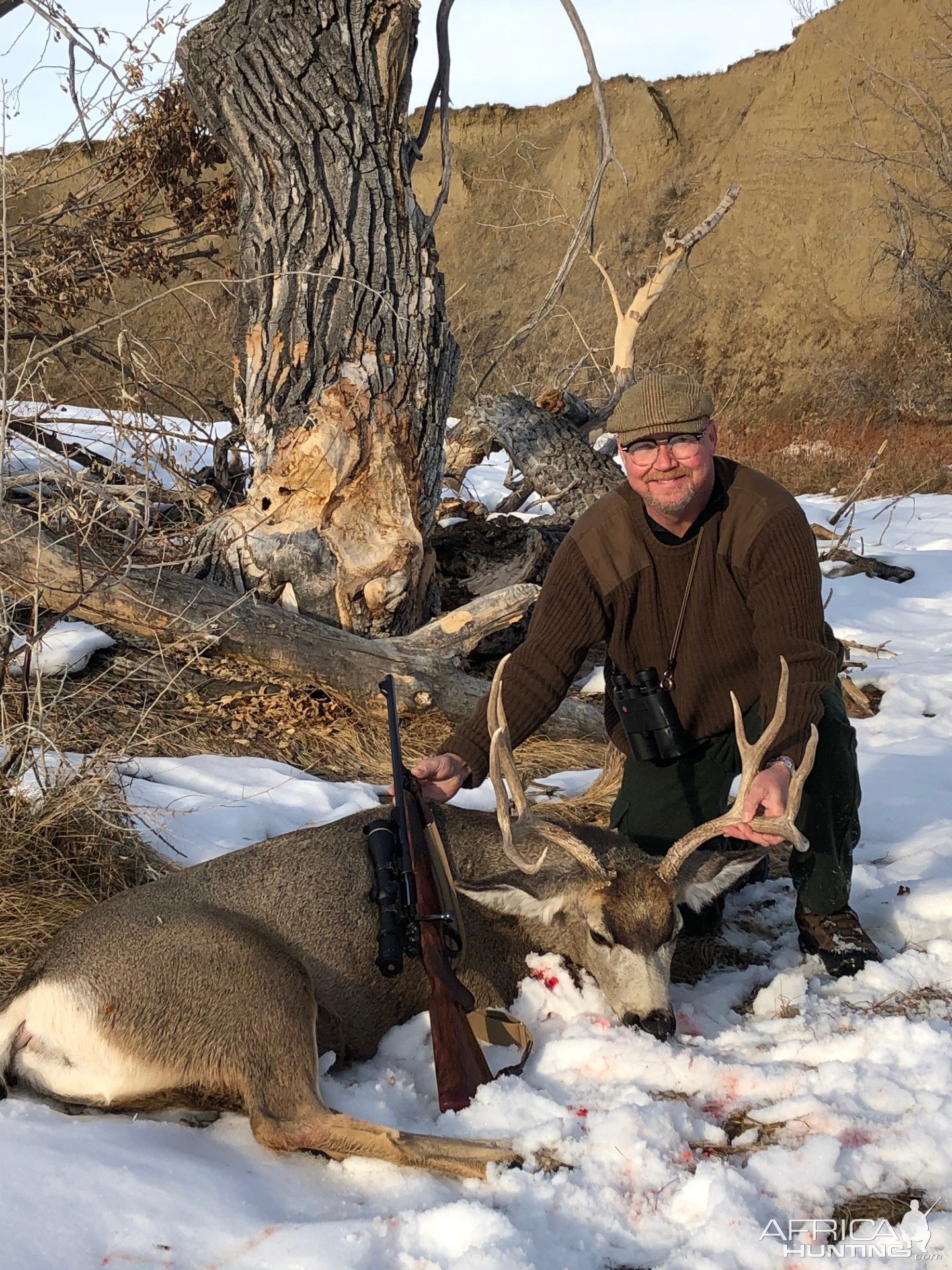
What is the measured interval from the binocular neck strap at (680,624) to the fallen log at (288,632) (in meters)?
1.57

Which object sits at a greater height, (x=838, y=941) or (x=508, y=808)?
(x=508, y=808)

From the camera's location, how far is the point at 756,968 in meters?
3.95

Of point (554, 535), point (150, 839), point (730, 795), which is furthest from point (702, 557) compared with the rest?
point (554, 535)

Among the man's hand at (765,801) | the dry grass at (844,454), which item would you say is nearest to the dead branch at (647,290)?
the dry grass at (844,454)

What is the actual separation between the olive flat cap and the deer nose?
1.86 meters

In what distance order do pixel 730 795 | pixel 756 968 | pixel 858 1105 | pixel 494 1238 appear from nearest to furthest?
pixel 494 1238
pixel 858 1105
pixel 756 968
pixel 730 795

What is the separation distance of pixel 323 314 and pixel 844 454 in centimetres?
1337

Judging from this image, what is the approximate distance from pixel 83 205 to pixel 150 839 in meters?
4.74

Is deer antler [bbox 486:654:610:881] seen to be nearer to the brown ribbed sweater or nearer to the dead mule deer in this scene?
the dead mule deer

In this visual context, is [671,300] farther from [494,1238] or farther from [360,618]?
[494,1238]

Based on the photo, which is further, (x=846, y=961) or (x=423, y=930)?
(x=846, y=961)

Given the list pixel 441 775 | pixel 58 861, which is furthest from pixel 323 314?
pixel 58 861

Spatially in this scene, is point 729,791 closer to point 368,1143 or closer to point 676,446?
point 676,446

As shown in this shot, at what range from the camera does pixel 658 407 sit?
3.82 metres
